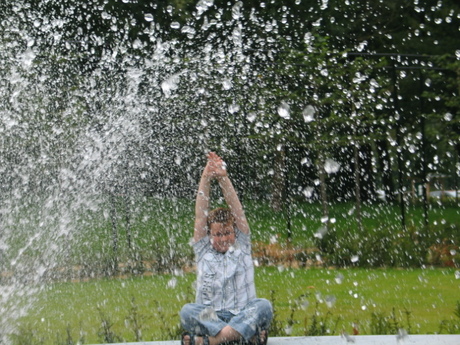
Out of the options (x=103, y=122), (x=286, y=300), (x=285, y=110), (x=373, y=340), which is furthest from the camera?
(x=285, y=110)

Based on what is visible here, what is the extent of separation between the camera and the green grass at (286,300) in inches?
→ 206

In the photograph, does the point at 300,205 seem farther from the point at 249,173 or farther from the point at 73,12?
the point at 73,12

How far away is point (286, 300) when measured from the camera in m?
6.54

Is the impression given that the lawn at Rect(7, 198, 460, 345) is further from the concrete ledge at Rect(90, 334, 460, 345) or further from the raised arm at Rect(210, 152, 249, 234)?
the raised arm at Rect(210, 152, 249, 234)

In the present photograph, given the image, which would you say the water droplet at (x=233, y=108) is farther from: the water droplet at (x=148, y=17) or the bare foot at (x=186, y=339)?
the bare foot at (x=186, y=339)

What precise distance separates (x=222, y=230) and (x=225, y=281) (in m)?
0.28

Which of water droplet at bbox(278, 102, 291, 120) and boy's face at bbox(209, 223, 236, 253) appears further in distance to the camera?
water droplet at bbox(278, 102, 291, 120)

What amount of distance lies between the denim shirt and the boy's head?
0.14 feet

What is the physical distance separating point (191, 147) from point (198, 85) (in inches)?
44.9

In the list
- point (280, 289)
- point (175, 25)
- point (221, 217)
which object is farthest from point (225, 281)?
point (175, 25)

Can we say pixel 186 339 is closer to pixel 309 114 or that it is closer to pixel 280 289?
pixel 280 289

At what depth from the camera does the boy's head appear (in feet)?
12.3

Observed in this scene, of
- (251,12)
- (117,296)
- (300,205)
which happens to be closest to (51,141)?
(117,296)

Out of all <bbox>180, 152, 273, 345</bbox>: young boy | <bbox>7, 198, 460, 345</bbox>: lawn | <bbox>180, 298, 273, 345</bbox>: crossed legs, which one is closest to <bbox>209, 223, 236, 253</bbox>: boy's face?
<bbox>180, 152, 273, 345</bbox>: young boy
